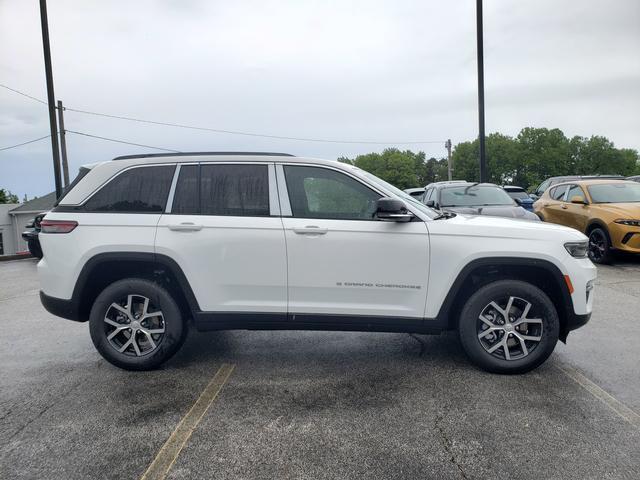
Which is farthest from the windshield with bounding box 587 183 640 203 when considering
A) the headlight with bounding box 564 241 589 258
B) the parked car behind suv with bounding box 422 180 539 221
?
the headlight with bounding box 564 241 589 258

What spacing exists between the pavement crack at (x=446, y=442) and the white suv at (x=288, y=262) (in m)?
0.86

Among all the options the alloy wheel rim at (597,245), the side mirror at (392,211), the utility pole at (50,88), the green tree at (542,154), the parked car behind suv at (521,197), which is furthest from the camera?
the green tree at (542,154)

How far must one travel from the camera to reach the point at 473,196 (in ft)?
32.7

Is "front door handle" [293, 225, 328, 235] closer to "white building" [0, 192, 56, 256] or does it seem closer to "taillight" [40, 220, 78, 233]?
"taillight" [40, 220, 78, 233]

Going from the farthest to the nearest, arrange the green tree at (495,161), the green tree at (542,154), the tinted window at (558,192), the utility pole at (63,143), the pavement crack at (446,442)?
the green tree at (495,161)
the green tree at (542,154)
the utility pole at (63,143)
the tinted window at (558,192)
the pavement crack at (446,442)

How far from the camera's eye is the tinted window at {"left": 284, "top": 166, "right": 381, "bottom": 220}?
4.03 meters

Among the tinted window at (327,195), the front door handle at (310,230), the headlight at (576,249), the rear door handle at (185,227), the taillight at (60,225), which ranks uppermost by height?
the tinted window at (327,195)

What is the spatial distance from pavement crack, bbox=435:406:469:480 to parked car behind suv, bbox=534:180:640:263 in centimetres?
737

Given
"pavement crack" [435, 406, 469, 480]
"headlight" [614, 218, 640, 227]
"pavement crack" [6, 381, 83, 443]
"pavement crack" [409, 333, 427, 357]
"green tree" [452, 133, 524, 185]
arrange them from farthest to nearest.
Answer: "green tree" [452, 133, 524, 185]
"headlight" [614, 218, 640, 227]
"pavement crack" [409, 333, 427, 357]
"pavement crack" [6, 381, 83, 443]
"pavement crack" [435, 406, 469, 480]

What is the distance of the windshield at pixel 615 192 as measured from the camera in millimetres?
9789

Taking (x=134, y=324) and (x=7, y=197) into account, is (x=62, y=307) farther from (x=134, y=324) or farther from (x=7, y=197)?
(x=7, y=197)

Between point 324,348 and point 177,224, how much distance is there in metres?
1.90

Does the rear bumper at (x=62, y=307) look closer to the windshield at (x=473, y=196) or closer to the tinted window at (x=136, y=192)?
the tinted window at (x=136, y=192)

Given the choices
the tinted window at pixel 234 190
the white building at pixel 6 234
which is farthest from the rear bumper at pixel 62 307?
the white building at pixel 6 234
